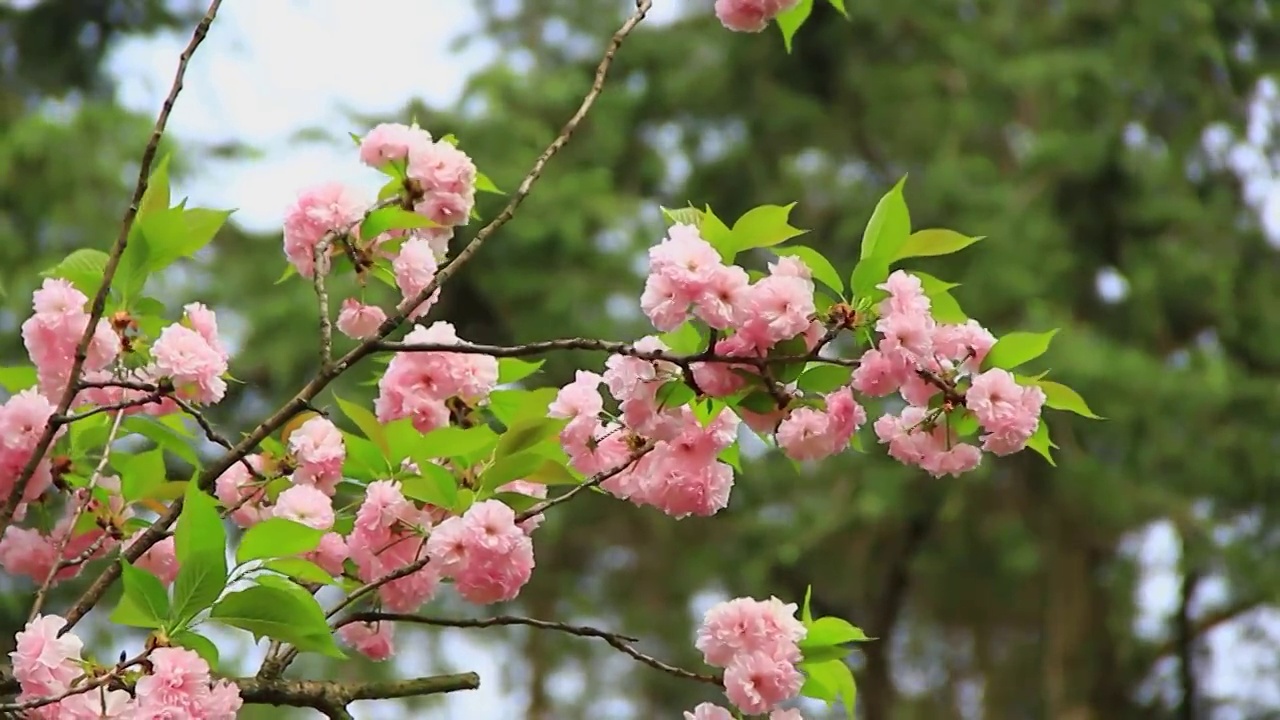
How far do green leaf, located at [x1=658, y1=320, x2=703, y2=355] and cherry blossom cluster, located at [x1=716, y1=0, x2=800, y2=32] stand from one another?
0.41 metres

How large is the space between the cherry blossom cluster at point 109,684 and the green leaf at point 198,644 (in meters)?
0.01

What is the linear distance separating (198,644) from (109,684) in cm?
7

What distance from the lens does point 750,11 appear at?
4.81 feet

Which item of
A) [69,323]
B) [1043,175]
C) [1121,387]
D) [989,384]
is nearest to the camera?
[989,384]

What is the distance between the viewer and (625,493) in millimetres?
1310

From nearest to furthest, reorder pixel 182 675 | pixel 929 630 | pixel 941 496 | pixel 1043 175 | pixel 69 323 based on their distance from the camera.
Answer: pixel 182 675, pixel 69 323, pixel 941 496, pixel 1043 175, pixel 929 630

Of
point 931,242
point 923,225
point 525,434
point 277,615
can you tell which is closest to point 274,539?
point 277,615

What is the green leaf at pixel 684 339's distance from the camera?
119 cm

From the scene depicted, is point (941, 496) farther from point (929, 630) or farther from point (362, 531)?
point (362, 531)

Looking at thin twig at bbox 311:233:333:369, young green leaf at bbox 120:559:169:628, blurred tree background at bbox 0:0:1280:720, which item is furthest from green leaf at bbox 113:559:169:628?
blurred tree background at bbox 0:0:1280:720

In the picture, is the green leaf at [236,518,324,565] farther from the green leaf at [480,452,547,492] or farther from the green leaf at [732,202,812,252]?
the green leaf at [732,202,812,252]

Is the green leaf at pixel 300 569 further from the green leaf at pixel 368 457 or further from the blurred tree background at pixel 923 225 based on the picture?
the blurred tree background at pixel 923 225

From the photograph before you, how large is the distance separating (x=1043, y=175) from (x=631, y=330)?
6.39ft

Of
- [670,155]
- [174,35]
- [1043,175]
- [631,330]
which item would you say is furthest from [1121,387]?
[174,35]
